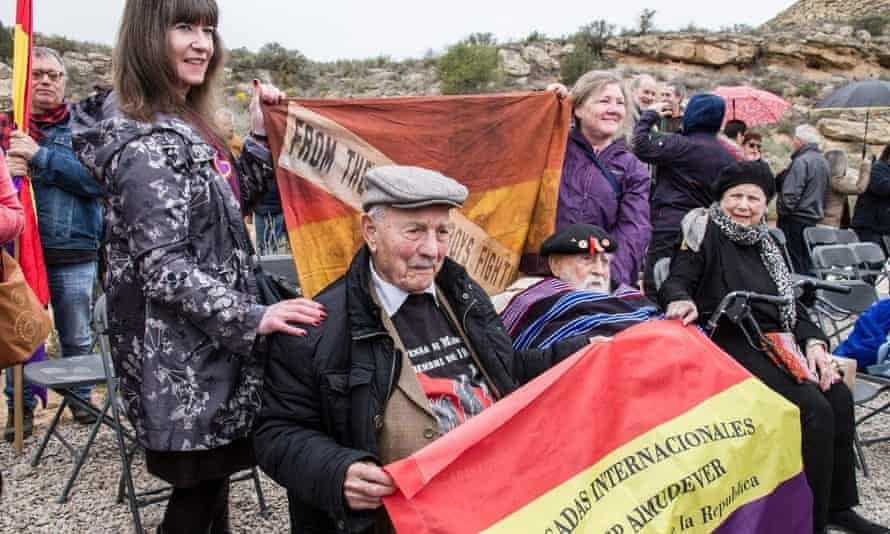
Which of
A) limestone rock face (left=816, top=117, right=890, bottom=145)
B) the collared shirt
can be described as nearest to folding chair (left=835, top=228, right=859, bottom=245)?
the collared shirt

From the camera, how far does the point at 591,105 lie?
13.1 ft

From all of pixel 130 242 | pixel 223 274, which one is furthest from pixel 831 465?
pixel 130 242

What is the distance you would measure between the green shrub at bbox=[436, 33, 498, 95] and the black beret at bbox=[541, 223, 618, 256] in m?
30.0

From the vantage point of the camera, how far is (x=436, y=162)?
3.79 metres

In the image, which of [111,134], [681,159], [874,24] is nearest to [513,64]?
[874,24]

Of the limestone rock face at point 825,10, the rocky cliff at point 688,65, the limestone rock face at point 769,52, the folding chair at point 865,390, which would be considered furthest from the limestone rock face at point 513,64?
the folding chair at point 865,390

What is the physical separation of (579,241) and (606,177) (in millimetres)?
588

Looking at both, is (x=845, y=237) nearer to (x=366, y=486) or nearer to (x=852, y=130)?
(x=366, y=486)

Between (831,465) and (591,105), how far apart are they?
202 cm

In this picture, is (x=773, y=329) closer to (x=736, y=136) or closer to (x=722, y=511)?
(x=722, y=511)

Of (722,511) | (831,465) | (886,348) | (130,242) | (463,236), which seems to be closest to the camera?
(130,242)

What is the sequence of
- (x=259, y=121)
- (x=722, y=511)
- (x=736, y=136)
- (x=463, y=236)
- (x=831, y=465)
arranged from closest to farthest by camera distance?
(x=722, y=511) < (x=259, y=121) < (x=831, y=465) < (x=463, y=236) < (x=736, y=136)

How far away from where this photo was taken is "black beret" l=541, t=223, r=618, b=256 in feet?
12.0

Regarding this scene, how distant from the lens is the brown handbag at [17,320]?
260 centimetres
